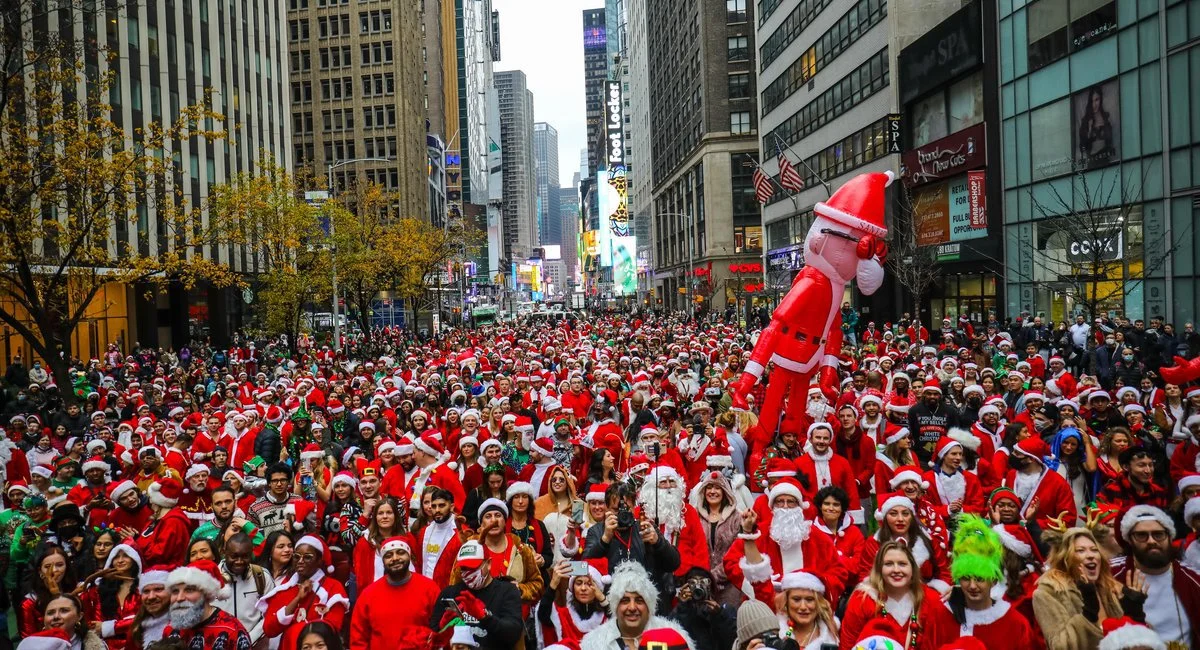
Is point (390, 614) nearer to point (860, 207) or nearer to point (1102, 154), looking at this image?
point (860, 207)

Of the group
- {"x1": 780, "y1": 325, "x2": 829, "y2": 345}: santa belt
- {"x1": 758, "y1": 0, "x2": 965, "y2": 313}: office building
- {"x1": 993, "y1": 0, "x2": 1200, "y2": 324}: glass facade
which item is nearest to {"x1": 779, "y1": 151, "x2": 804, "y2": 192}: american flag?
{"x1": 758, "y1": 0, "x2": 965, "y2": 313}: office building

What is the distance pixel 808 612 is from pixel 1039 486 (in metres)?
3.57

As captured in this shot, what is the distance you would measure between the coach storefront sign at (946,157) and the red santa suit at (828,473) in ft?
81.6

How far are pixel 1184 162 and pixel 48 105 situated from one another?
2609 cm

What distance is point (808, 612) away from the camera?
4641 mm

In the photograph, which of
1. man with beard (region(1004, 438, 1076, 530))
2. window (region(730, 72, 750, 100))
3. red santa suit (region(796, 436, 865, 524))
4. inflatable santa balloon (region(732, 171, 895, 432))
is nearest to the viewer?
man with beard (region(1004, 438, 1076, 530))

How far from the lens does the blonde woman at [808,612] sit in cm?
464

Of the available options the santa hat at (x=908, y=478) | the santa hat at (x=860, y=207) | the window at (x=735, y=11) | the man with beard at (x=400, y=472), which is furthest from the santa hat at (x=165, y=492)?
the window at (x=735, y=11)

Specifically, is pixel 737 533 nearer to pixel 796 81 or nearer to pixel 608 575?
pixel 608 575

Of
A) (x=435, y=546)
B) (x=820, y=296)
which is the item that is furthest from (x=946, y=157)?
(x=435, y=546)

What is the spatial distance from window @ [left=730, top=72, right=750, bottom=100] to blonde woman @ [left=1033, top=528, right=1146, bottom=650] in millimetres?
68948

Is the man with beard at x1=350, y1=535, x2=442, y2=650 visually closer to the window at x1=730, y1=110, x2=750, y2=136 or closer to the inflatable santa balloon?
the inflatable santa balloon

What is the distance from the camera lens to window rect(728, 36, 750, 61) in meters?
70.4

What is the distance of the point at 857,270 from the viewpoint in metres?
13.1
